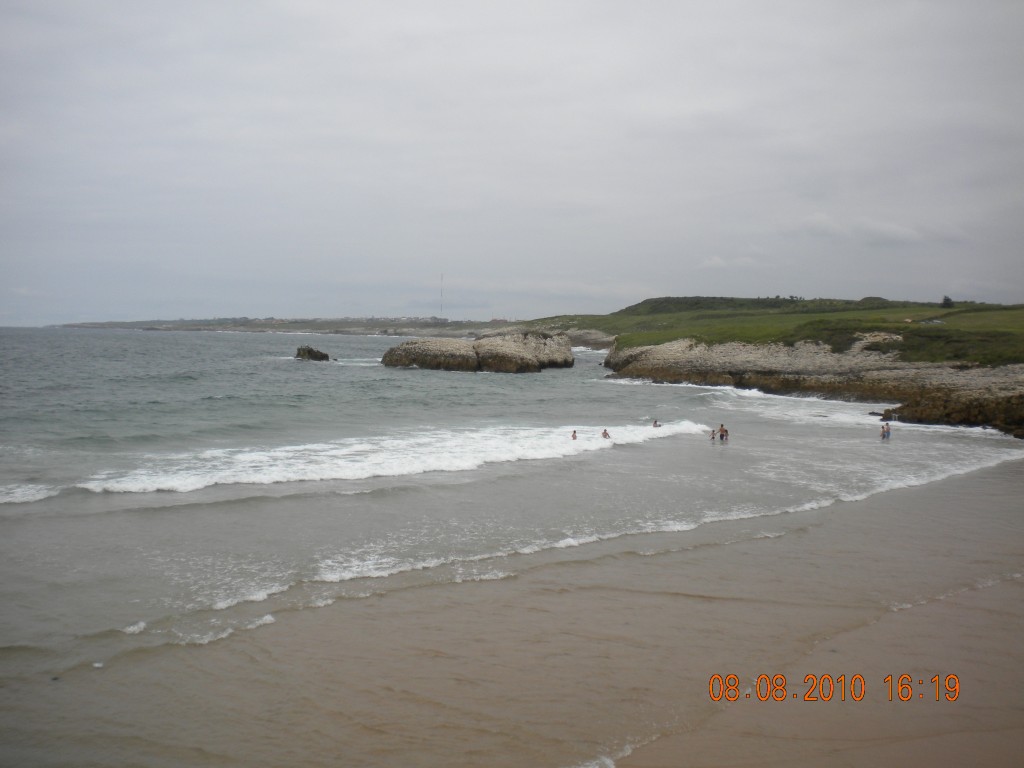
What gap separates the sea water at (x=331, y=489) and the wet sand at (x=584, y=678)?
82cm

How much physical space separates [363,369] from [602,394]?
865 inches

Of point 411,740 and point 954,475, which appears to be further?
point 954,475

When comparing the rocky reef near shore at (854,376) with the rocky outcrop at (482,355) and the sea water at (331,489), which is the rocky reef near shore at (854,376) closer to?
the sea water at (331,489)

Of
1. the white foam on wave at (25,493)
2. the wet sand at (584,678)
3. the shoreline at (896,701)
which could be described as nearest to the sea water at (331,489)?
the white foam on wave at (25,493)

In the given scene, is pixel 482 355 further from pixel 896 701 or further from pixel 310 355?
pixel 896 701

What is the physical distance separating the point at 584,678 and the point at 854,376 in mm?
36509

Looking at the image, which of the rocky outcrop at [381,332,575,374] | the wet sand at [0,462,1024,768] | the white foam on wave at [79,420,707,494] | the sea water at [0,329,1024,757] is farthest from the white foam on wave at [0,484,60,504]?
the rocky outcrop at [381,332,575,374]

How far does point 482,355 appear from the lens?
173 ft

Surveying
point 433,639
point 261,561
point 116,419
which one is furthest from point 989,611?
point 116,419

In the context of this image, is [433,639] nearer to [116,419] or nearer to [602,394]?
[116,419]

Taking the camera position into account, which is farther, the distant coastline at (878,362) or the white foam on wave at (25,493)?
the distant coastline at (878,362)

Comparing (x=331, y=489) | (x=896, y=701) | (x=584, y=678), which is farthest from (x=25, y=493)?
(x=896, y=701)

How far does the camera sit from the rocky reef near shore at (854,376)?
27.1m

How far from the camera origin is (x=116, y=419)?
2262cm
